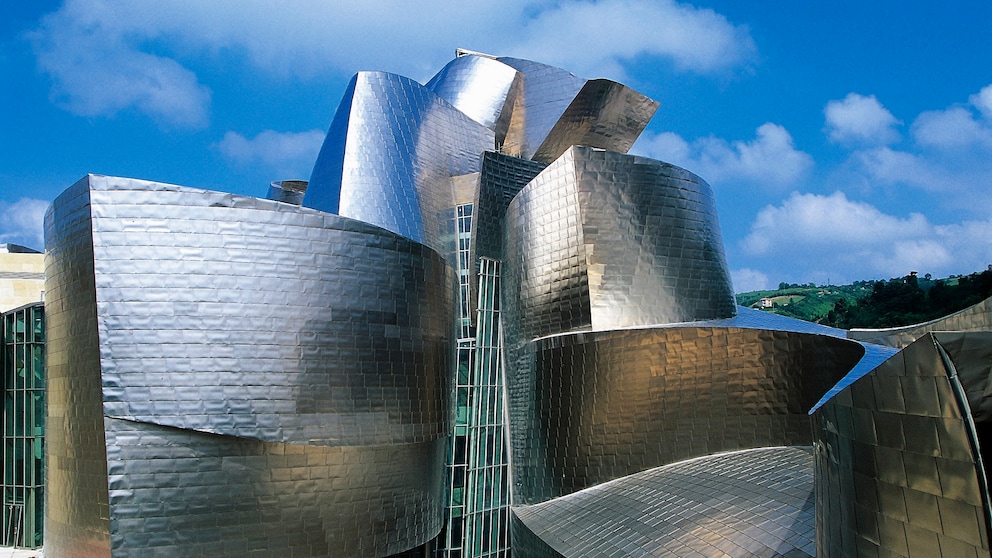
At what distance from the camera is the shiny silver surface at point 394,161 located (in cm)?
2414

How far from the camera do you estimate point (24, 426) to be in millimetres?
19359

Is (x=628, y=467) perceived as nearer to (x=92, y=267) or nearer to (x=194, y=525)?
(x=194, y=525)

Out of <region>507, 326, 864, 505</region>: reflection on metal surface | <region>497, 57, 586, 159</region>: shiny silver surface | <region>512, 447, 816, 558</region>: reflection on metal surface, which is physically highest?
<region>497, 57, 586, 159</region>: shiny silver surface

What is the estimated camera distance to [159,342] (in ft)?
48.0

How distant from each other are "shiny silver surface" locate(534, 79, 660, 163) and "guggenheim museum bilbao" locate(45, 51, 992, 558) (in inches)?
284

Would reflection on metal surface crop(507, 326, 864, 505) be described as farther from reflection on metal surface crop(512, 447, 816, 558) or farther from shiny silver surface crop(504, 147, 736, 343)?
shiny silver surface crop(504, 147, 736, 343)

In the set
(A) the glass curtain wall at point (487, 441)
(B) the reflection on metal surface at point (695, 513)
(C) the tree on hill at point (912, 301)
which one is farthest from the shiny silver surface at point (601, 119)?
(C) the tree on hill at point (912, 301)

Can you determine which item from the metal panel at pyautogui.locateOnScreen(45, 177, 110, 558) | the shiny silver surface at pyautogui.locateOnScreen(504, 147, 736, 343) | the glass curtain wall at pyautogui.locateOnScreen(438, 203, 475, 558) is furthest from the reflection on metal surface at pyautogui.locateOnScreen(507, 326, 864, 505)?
the metal panel at pyautogui.locateOnScreen(45, 177, 110, 558)

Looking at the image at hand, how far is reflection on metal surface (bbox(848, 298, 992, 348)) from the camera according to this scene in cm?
2022

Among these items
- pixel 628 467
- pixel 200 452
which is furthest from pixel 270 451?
pixel 628 467

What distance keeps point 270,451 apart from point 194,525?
195 cm

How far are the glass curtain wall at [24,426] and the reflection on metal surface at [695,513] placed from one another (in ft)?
41.7

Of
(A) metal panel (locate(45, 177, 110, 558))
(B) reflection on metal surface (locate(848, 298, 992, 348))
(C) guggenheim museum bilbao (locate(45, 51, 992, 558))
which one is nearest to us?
(C) guggenheim museum bilbao (locate(45, 51, 992, 558))

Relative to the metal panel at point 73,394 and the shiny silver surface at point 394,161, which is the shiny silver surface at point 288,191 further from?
the metal panel at point 73,394
